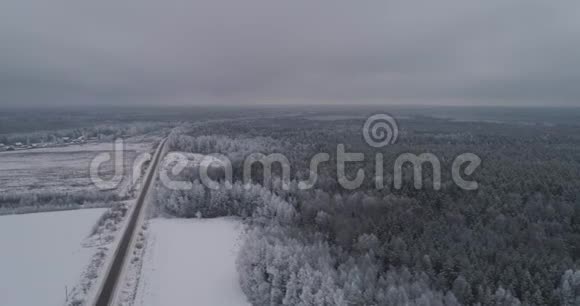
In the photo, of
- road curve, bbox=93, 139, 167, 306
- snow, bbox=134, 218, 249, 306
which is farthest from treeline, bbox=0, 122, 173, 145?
snow, bbox=134, 218, 249, 306

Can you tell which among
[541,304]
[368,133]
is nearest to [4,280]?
[541,304]

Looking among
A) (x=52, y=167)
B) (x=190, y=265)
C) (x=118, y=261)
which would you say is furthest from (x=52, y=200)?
(x=52, y=167)

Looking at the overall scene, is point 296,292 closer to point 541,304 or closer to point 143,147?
point 541,304

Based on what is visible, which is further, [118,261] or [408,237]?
[408,237]

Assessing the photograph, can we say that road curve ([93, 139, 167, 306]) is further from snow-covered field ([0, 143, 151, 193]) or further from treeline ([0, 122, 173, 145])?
treeline ([0, 122, 173, 145])

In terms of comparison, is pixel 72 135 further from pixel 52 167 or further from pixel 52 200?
pixel 52 200

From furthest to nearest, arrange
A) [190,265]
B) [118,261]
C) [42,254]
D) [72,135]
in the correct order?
[72,135] < [42,254] < [190,265] < [118,261]
